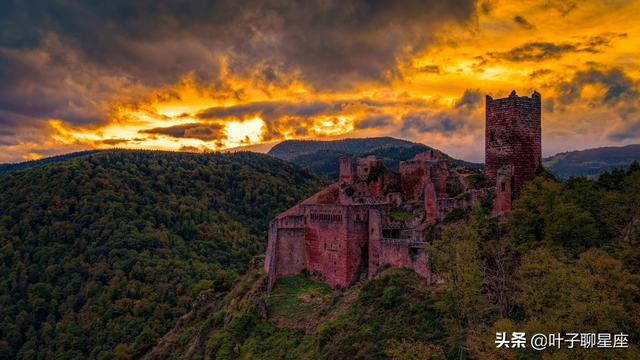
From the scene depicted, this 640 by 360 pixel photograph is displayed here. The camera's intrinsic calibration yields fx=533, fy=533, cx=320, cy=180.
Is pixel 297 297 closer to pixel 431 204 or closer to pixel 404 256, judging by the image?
pixel 404 256

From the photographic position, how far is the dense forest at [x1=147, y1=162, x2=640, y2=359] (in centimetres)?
2370

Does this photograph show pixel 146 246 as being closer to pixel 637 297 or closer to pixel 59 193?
pixel 59 193

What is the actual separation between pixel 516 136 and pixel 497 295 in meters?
16.5

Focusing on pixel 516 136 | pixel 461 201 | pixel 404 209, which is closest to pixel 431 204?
pixel 461 201

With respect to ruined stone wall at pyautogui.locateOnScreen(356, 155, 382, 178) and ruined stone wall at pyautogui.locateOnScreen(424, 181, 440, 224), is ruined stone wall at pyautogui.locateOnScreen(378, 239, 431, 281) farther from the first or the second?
ruined stone wall at pyautogui.locateOnScreen(356, 155, 382, 178)

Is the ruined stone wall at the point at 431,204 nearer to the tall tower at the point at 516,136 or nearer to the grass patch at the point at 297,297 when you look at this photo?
the tall tower at the point at 516,136

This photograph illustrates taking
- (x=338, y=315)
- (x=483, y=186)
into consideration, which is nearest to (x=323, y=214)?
(x=338, y=315)

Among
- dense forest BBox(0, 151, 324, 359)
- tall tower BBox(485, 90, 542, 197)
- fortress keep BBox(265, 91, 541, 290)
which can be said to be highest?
tall tower BBox(485, 90, 542, 197)

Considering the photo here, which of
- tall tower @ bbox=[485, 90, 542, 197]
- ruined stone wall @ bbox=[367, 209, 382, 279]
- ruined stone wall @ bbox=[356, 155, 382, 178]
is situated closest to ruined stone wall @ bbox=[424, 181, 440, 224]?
ruined stone wall @ bbox=[367, 209, 382, 279]

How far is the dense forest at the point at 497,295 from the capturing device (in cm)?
2370

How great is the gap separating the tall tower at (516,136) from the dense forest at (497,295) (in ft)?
6.66

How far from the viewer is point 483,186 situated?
43.9 meters

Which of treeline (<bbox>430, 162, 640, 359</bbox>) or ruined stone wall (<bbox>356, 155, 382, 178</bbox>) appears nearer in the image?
treeline (<bbox>430, 162, 640, 359</bbox>)

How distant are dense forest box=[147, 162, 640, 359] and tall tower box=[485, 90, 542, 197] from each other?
203cm
